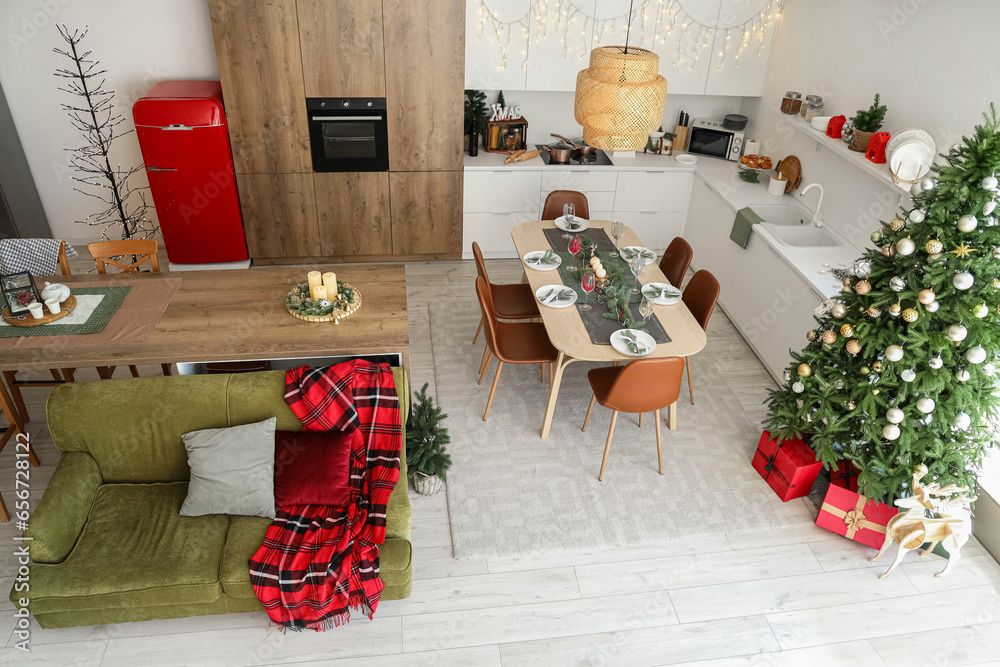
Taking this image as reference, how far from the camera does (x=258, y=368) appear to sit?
3.67m

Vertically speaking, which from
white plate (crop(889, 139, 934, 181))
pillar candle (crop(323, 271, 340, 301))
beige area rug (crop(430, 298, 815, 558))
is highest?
white plate (crop(889, 139, 934, 181))

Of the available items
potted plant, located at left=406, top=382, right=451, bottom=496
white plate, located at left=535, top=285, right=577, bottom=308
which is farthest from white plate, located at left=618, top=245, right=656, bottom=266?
potted plant, located at left=406, top=382, right=451, bottom=496

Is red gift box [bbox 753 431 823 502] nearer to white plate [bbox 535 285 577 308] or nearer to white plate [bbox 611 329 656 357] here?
white plate [bbox 611 329 656 357]

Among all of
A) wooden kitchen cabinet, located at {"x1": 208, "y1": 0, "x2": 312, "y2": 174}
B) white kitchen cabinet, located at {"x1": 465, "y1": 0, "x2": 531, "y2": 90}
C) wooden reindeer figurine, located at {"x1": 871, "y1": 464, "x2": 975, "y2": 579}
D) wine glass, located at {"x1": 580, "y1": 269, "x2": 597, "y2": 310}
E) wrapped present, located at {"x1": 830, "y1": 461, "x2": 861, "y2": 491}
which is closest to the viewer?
wooden reindeer figurine, located at {"x1": 871, "y1": 464, "x2": 975, "y2": 579}

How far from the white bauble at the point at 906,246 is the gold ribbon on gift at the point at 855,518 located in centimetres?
125

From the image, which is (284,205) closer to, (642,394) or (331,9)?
(331,9)

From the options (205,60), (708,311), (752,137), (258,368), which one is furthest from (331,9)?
(752,137)

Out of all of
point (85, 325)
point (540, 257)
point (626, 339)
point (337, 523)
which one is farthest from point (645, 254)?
point (85, 325)

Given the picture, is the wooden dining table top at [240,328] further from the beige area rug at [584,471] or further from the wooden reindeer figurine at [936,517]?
the wooden reindeer figurine at [936,517]

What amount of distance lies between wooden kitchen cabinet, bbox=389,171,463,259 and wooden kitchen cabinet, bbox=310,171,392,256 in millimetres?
81

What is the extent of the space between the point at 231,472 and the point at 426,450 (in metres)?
1.03

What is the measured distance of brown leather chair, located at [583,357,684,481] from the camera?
332cm

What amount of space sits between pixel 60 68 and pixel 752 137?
5694 millimetres

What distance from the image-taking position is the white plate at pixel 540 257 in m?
4.19
